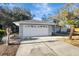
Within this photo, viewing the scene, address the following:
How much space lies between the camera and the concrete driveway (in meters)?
8.15

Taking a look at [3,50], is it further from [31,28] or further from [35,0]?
[35,0]

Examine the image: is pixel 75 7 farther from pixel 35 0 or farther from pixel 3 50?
pixel 3 50

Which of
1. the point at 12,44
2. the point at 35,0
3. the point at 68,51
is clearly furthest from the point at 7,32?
the point at 68,51

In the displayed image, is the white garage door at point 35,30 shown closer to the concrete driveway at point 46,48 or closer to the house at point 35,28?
the house at point 35,28

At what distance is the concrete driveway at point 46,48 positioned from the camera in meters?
8.15

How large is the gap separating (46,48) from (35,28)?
26.1 inches

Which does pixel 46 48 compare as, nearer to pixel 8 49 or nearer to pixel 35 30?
pixel 35 30

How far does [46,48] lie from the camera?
819cm

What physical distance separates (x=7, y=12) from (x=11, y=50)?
41.1 inches

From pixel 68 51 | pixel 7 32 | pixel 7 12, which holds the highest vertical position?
pixel 7 12

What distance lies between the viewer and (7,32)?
8266 mm

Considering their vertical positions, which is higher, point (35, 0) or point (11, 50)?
point (35, 0)

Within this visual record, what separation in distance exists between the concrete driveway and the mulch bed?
0.12m

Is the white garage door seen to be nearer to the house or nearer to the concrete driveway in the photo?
the house
